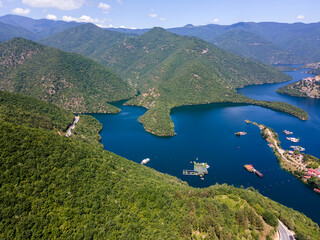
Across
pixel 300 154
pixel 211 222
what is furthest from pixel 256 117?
pixel 211 222

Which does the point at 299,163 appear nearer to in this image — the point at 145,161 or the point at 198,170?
the point at 198,170

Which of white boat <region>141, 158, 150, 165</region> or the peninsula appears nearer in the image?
the peninsula

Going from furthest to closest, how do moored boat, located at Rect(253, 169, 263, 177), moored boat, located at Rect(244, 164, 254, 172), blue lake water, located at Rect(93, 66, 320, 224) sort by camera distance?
moored boat, located at Rect(244, 164, 254, 172) < moored boat, located at Rect(253, 169, 263, 177) < blue lake water, located at Rect(93, 66, 320, 224)

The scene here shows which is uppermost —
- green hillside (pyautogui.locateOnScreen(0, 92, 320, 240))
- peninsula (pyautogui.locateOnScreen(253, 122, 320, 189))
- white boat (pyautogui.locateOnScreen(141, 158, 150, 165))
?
green hillside (pyautogui.locateOnScreen(0, 92, 320, 240))

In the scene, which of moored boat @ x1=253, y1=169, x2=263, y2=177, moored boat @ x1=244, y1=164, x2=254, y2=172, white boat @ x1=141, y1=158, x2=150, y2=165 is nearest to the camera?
moored boat @ x1=253, y1=169, x2=263, y2=177

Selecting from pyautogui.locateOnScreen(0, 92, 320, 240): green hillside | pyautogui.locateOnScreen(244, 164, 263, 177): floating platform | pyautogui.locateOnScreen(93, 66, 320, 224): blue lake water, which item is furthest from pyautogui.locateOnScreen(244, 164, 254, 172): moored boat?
pyautogui.locateOnScreen(0, 92, 320, 240): green hillside

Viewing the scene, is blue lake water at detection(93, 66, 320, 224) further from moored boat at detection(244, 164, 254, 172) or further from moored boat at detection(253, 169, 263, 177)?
moored boat at detection(244, 164, 254, 172)

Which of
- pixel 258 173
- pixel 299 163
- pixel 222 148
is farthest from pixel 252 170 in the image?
pixel 299 163
